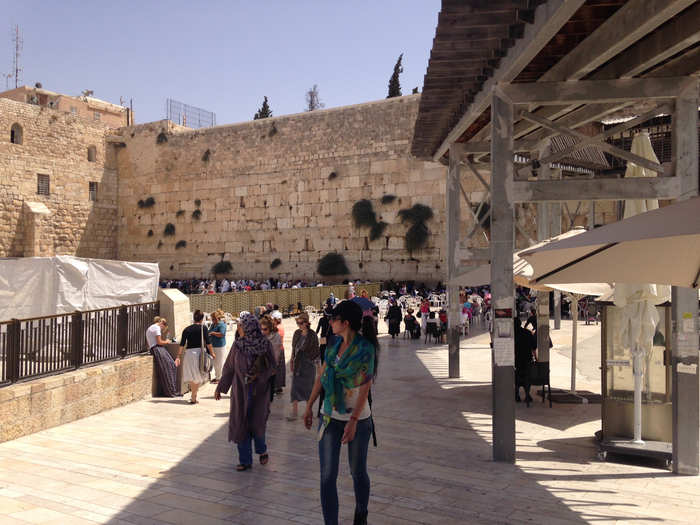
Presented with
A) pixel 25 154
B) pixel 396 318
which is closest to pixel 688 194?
pixel 396 318

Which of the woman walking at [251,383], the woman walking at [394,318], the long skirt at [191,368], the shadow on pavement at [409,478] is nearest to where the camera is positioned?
the shadow on pavement at [409,478]

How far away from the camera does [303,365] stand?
6922mm

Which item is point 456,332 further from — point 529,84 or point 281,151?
point 281,151

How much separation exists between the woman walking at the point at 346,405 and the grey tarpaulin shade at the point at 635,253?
53.1 inches

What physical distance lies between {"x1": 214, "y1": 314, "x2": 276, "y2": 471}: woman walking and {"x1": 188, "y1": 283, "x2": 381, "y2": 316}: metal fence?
10322 mm

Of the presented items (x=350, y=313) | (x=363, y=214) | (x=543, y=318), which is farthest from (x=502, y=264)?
(x=363, y=214)

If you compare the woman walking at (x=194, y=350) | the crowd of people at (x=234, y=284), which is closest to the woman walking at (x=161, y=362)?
the woman walking at (x=194, y=350)

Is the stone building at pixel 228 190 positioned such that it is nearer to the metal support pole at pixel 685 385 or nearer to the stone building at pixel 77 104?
the stone building at pixel 77 104

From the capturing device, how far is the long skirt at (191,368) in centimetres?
762

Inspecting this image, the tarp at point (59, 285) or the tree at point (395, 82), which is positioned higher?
the tree at point (395, 82)

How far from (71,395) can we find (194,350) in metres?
1.56

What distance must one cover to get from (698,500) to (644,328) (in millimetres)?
1541

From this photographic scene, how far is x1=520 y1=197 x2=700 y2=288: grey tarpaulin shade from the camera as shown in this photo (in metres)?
2.79

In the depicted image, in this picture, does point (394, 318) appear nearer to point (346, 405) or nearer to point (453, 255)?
point (453, 255)
